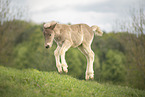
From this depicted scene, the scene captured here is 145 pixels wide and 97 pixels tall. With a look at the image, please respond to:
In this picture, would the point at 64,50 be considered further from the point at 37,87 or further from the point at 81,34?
the point at 37,87

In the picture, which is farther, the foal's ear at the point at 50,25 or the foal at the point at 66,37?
the foal at the point at 66,37

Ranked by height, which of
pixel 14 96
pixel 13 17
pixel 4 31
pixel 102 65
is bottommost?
pixel 102 65

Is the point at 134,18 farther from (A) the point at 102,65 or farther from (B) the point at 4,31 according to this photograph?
(A) the point at 102,65

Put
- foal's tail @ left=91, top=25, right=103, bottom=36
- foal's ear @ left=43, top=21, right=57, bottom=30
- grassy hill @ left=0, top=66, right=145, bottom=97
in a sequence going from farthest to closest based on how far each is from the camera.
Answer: foal's tail @ left=91, top=25, right=103, bottom=36
foal's ear @ left=43, top=21, right=57, bottom=30
grassy hill @ left=0, top=66, right=145, bottom=97

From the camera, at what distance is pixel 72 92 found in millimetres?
6457

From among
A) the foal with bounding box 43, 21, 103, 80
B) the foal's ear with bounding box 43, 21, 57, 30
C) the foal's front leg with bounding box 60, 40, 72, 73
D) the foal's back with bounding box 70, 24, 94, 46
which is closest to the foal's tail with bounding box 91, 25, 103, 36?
the foal with bounding box 43, 21, 103, 80

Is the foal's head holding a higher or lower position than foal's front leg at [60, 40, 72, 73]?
higher

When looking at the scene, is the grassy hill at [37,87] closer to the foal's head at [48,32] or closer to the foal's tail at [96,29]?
the foal's head at [48,32]

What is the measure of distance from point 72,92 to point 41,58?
53.5ft

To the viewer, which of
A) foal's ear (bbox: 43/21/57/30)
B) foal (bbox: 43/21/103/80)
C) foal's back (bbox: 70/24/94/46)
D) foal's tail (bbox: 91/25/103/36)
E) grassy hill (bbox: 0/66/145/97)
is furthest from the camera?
foal's tail (bbox: 91/25/103/36)

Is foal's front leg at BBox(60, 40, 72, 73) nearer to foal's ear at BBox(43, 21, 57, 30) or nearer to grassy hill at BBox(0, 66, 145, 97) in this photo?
grassy hill at BBox(0, 66, 145, 97)

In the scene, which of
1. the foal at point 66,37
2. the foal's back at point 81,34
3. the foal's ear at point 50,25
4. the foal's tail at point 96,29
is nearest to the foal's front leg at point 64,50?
the foal at point 66,37

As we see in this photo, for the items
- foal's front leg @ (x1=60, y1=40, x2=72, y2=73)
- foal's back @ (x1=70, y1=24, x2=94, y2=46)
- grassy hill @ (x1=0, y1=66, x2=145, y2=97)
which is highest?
foal's back @ (x1=70, y1=24, x2=94, y2=46)

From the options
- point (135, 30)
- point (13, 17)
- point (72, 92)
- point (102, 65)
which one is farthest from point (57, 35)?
point (102, 65)
